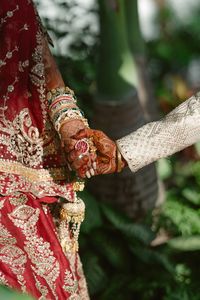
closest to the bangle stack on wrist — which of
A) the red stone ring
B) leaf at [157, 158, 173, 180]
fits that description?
the red stone ring

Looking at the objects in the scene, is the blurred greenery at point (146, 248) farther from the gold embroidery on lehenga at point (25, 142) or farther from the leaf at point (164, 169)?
the gold embroidery on lehenga at point (25, 142)

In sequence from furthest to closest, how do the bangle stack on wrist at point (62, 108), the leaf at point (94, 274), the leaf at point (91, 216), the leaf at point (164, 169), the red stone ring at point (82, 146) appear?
1. the leaf at point (164, 169)
2. the leaf at point (91, 216)
3. the leaf at point (94, 274)
4. the bangle stack on wrist at point (62, 108)
5. the red stone ring at point (82, 146)

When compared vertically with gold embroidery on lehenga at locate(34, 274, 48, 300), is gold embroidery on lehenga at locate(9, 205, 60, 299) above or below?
above

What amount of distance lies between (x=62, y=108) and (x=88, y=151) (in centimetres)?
23

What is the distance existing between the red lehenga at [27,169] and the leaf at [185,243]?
64.7 inches

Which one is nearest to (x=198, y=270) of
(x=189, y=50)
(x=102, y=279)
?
(x=102, y=279)

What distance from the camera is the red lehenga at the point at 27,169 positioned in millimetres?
2910

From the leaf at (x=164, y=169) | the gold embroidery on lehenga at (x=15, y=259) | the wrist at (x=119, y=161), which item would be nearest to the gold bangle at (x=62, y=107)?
the wrist at (x=119, y=161)

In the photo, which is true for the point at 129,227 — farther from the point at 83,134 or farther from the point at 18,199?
the point at 83,134

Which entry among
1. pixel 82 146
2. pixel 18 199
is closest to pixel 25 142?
pixel 18 199

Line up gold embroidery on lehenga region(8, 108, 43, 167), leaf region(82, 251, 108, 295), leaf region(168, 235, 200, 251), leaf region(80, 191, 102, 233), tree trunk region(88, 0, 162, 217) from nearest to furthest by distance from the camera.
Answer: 1. gold embroidery on lehenga region(8, 108, 43, 167)
2. leaf region(168, 235, 200, 251)
3. leaf region(82, 251, 108, 295)
4. leaf region(80, 191, 102, 233)
5. tree trunk region(88, 0, 162, 217)

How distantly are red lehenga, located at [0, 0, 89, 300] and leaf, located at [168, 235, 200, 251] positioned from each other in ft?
5.39

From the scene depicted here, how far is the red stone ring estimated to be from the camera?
2766 mm

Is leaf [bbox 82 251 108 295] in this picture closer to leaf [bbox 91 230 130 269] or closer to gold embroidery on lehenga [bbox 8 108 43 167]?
leaf [bbox 91 230 130 269]
